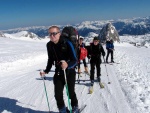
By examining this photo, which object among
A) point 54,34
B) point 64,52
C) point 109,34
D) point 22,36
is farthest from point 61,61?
point 109,34

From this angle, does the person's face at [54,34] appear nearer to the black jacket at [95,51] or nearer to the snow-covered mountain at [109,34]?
the black jacket at [95,51]

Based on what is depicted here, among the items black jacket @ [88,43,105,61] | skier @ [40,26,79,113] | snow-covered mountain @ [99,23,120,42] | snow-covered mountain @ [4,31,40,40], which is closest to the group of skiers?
skier @ [40,26,79,113]

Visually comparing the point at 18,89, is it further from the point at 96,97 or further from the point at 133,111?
the point at 133,111

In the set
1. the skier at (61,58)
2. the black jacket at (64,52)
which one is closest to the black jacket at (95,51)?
the skier at (61,58)

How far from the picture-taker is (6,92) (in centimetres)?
1166

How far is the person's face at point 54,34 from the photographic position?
6.04 metres

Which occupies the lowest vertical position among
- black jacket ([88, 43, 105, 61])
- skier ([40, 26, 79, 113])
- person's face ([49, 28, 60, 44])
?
black jacket ([88, 43, 105, 61])

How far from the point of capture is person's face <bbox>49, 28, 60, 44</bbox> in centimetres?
604

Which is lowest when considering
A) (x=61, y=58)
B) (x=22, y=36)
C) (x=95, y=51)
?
(x=22, y=36)

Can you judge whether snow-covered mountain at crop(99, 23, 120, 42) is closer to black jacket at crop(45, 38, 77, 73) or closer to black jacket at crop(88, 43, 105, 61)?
black jacket at crop(88, 43, 105, 61)

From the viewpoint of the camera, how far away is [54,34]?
19.8ft

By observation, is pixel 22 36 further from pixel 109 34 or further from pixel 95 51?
pixel 95 51

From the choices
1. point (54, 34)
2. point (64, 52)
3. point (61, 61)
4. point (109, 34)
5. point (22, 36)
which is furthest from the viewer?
point (109, 34)

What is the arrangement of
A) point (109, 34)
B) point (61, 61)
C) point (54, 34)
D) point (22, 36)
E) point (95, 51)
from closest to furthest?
1. point (61, 61)
2. point (54, 34)
3. point (95, 51)
4. point (22, 36)
5. point (109, 34)
